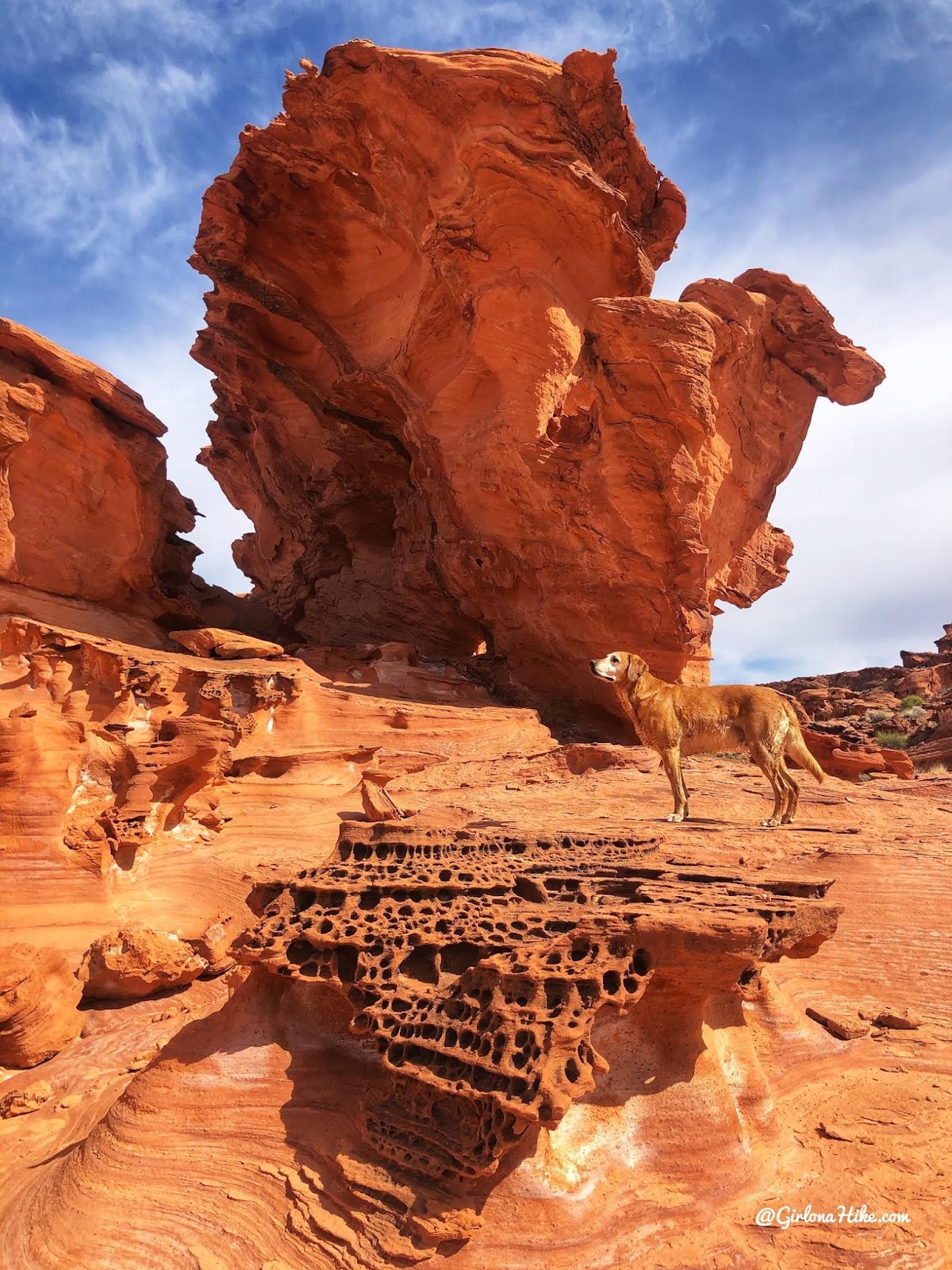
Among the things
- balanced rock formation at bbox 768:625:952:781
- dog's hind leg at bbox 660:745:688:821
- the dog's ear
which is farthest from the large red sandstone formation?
balanced rock formation at bbox 768:625:952:781

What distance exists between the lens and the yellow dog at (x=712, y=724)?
7586 millimetres

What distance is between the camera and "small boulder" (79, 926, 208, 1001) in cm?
704

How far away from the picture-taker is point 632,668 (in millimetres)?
7922

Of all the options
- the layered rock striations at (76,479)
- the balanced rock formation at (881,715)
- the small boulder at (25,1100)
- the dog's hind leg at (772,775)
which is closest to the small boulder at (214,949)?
the small boulder at (25,1100)

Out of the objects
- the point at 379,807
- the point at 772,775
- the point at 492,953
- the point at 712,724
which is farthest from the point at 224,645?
the point at 492,953

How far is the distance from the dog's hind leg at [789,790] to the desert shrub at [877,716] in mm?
15422

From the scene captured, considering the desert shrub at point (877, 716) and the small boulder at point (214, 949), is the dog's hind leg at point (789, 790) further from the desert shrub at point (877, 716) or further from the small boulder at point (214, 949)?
the desert shrub at point (877, 716)

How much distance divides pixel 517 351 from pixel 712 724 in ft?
27.6

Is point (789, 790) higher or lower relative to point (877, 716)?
lower

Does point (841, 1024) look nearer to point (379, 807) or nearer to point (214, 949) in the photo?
point (379, 807)

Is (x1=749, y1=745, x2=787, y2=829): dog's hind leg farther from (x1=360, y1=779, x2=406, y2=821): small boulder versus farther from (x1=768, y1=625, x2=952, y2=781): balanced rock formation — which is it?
(x1=768, y1=625, x2=952, y2=781): balanced rock formation

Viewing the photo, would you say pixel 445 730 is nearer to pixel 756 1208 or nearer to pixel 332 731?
pixel 332 731

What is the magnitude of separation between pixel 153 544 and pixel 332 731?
6346mm

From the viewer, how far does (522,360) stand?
42.8 ft
